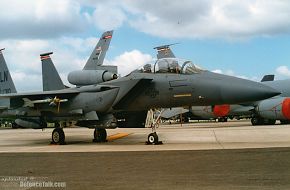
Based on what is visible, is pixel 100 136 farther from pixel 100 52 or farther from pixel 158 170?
pixel 100 52

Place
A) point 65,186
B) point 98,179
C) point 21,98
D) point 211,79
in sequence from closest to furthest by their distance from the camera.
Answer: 1. point 65,186
2. point 98,179
3. point 211,79
4. point 21,98

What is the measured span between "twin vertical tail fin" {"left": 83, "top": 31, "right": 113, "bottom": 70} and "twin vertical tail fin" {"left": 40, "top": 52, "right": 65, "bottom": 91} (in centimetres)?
812

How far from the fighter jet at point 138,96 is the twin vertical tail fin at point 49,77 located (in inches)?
102

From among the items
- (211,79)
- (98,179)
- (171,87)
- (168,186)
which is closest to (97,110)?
(171,87)

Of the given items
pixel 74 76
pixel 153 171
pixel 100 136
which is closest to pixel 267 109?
pixel 74 76

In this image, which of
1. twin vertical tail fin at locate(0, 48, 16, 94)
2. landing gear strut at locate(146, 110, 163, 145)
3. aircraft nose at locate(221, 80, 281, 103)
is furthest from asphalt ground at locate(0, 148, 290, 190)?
twin vertical tail fin at locate(0, 48, 16, 94)

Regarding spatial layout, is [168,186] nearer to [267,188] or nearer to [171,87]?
[267,188]

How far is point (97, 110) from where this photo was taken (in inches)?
544

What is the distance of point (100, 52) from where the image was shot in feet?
92.6

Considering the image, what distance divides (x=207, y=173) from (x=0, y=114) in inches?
491

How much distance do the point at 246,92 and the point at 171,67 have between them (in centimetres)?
267

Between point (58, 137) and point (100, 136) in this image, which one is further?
point (100, 136)

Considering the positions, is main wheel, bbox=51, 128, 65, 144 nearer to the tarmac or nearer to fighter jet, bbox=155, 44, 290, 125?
the tarmac

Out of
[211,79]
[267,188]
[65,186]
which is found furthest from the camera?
[211,79]
